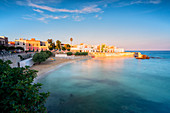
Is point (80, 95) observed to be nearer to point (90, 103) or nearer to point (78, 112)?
point (90, 103)

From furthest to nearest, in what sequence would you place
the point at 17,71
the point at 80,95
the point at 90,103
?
the point at 80,95, the point at 90,103, the point at 17,71

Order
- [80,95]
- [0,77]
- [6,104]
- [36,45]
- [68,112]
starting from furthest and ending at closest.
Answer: [36,45] → [80,95] → [68,112] → [0,77] → [6,104]

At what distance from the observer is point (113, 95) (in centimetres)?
1006

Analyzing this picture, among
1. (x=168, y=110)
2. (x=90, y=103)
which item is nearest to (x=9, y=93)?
(x=90, y=103)

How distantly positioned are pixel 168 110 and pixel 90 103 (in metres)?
6.02

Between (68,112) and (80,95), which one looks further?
(80,95)

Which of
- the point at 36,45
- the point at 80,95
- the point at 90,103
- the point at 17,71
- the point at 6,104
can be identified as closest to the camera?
the point at 6,104

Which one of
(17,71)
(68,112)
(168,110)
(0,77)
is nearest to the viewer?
(0,77)

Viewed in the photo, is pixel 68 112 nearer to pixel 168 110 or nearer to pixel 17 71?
pixel 17 71

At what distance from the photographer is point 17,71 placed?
13.1 feet

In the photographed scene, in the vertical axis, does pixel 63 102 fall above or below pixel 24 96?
below

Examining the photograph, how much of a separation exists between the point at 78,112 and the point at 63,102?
168 cm

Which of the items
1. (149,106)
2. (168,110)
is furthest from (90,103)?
(168,110)

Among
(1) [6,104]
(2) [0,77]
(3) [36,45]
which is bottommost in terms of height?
(1) [6,104]
